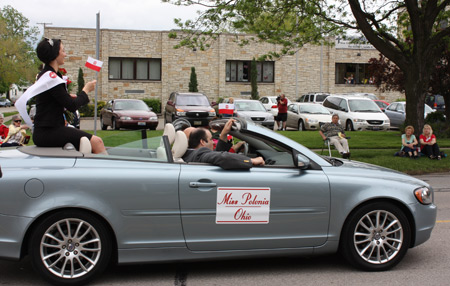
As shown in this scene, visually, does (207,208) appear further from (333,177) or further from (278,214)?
(333,177)

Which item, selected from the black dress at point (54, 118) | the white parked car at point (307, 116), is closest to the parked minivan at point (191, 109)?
the white parked car at point (307, 116)

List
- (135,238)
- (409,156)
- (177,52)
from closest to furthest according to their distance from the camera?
(135,238) < (409,156) < (177,52)

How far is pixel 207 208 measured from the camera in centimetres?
465

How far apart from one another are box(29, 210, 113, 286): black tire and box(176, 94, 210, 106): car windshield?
2081 centimetres

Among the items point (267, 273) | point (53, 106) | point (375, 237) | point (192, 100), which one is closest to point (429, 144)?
point (375, 237)

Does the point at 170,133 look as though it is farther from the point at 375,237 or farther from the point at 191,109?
the point at 191,109

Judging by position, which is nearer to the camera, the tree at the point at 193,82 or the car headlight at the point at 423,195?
the car headlight at the point at 423,195

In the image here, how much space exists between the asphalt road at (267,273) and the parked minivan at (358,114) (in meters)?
19.2

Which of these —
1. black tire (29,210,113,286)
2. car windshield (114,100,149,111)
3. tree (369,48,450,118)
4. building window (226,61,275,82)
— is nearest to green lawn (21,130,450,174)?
tree (369,48,450,118)

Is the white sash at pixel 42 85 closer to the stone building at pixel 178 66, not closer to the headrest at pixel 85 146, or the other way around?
the headrest at pixel 85 146

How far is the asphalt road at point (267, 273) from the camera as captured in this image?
470 centimetres

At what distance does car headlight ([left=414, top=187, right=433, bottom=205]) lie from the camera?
516 centimetres

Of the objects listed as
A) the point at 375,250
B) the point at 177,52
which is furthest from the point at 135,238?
the point at 177,52

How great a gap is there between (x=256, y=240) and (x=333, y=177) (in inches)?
36.6
